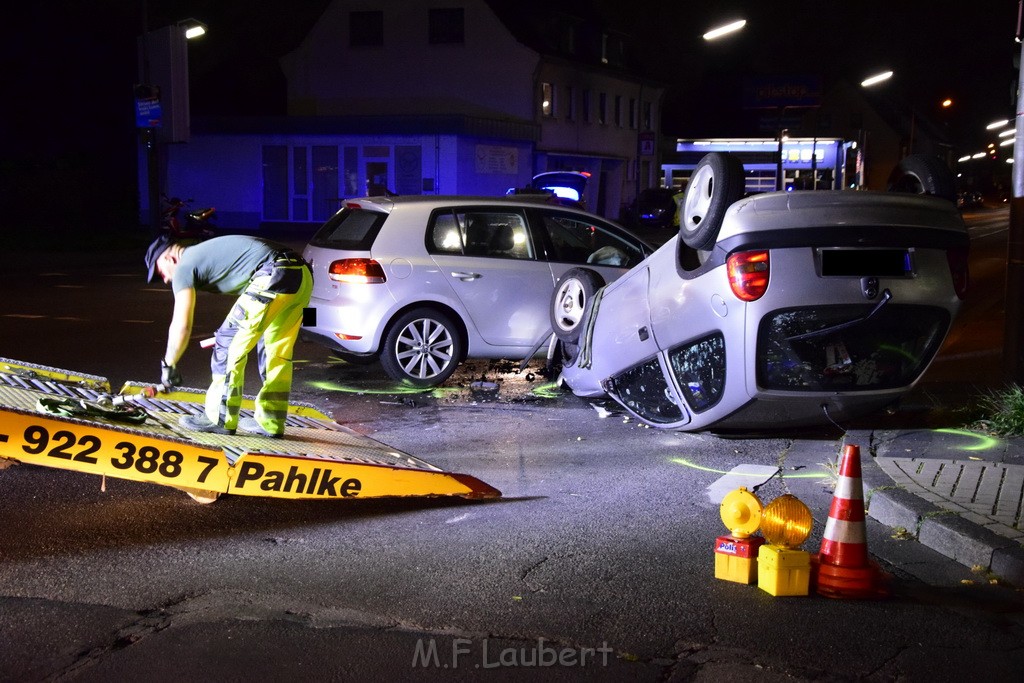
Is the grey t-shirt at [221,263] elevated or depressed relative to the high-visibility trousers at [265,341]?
elevated

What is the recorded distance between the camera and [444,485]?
6.21 metres

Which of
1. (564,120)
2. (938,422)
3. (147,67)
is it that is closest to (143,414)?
(938,422)

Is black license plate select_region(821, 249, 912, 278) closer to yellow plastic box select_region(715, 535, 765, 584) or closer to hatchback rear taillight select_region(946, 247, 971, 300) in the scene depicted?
hatchback rear taillight select_region(946, 247, 971, 300)

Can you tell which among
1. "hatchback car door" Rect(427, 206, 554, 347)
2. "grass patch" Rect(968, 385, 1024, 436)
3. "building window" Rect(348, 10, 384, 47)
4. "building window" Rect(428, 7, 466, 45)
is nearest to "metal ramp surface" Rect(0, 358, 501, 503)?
"hatchback car door" Rect(427, 206, 554, 347)

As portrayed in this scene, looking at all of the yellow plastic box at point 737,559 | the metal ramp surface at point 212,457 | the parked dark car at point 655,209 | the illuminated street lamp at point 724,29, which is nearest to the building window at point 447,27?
the parked dark car at point 655,209

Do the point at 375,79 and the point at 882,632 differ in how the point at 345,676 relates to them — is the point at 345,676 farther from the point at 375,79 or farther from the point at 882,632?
the point at 375,79

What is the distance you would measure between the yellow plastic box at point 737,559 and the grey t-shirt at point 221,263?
3128 millimetres

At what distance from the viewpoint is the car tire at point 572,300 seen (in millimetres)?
8906

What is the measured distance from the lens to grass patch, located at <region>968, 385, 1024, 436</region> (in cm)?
802

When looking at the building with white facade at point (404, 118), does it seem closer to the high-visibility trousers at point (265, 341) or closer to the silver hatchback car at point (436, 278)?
the silver hatchback car at point (436, 278)

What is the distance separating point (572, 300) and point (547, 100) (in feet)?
122

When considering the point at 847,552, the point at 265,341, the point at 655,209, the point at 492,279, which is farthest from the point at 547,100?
the point at 847,552

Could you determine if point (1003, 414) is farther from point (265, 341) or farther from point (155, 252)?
point (155, 252)

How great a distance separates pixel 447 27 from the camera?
42.2 meters
